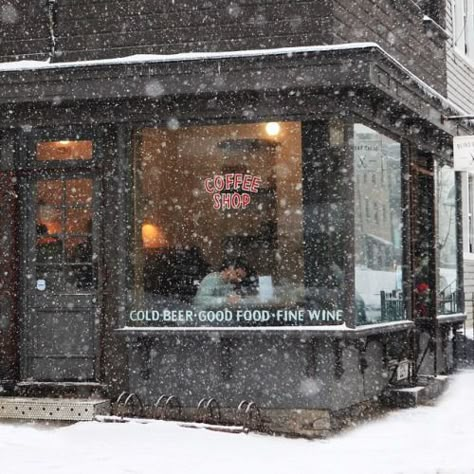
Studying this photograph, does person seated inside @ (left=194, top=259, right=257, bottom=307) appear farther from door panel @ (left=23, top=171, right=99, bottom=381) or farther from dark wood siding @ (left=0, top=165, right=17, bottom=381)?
dark wood siding @ (left=0, top=165, right=17, bottom=381)

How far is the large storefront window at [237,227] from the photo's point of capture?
9656mm

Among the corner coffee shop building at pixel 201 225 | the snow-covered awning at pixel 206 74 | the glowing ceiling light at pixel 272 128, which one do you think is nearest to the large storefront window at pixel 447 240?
the corner coffee shop building at pixel 201 225

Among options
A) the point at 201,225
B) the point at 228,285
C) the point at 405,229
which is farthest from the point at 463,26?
the point at 228,285

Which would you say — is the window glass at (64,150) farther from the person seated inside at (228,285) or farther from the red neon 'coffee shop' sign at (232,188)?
the person seated inside at (228,285)

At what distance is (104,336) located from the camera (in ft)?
33.5

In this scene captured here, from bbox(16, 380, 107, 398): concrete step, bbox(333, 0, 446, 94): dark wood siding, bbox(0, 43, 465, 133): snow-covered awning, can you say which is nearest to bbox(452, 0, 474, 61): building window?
bbox(333, 0, 446, 94): dark wood siding

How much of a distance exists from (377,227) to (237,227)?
5.66ft

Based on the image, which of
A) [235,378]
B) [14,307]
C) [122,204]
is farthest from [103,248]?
[235,378]

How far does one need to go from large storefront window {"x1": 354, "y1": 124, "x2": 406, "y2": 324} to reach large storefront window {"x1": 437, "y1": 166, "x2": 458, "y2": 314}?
6.78 ft

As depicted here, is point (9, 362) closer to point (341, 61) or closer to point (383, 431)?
point (383, 431)

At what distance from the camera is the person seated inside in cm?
980

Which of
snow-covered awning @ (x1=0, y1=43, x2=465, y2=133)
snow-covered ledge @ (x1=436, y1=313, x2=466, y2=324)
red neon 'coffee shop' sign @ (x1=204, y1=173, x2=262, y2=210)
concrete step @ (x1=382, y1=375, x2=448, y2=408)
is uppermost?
snow-covered awning @ (x1=0, y1=43, x2=465, y2=133)

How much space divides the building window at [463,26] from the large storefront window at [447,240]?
4.69m

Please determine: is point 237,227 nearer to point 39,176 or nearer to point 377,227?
point 377,227
